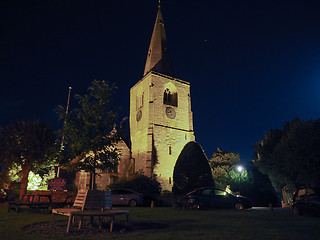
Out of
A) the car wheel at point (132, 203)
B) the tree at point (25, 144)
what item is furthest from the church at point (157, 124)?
the car wheel at point (132, 203)

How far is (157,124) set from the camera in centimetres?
3694

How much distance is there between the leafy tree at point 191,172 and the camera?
23.4 metres

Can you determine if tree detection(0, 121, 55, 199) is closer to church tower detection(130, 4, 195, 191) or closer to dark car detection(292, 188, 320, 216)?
church tower detection(130, 4, 195, 191)

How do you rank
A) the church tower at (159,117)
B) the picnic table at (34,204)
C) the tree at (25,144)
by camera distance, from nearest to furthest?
the picnic table at (34,204) < the tree at (25,144) < the church tower at (159,117)

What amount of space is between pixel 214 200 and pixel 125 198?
7142 mm

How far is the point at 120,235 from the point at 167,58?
4026 centimetres

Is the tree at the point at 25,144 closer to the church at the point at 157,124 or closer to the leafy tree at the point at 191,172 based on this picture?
the leafy tree at the point at 191,172

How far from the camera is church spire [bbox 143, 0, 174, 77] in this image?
140ft

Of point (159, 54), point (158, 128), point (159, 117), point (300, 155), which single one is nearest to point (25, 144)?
point (158, 128)

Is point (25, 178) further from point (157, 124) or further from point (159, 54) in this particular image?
point (159, 54)

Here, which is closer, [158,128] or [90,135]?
[90,135]

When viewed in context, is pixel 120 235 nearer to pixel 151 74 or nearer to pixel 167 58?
pixel 151 74

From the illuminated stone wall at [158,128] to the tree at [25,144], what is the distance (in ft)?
48.9

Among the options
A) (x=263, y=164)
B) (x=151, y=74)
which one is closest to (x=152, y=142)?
(x=151, y=74)
